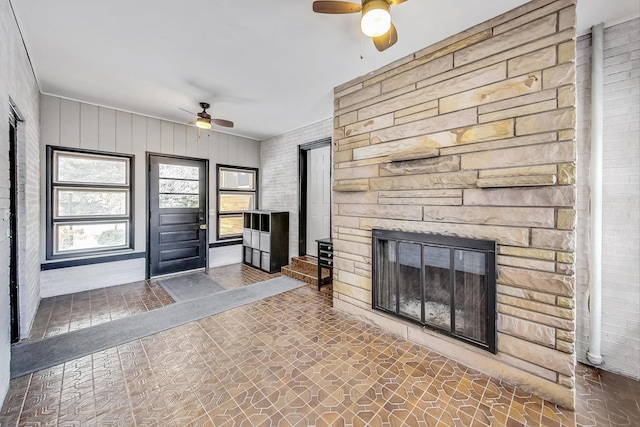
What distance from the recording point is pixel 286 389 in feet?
6.57

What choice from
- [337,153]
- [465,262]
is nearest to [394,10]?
[337,153]

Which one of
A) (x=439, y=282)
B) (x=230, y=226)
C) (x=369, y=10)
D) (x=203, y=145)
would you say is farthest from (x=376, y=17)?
(x=230, y=226)

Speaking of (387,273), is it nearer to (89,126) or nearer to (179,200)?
(179,200)

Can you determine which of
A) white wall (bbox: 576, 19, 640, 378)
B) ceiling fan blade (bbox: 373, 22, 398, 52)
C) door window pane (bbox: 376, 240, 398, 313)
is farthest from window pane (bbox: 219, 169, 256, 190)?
white wall (bbox: 576, 19, 640, 378)

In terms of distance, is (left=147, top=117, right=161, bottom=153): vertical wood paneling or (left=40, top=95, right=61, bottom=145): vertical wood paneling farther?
(left=147, top=117, right=161, bottom=153): vertical wood paneling

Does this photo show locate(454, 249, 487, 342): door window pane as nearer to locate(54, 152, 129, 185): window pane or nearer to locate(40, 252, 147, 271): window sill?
locate(40, 252, 147, 271): window sill

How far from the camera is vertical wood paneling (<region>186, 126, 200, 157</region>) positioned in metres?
5.23

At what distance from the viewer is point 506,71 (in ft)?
6.91

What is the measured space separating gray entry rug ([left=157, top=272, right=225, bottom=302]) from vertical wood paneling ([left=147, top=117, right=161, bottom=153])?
8.06 feet

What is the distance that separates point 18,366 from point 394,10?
449 cm

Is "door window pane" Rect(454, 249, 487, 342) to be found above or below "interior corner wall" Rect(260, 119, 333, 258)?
below

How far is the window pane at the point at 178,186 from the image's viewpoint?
499cm

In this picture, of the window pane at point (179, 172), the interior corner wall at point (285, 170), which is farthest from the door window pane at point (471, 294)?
the window pane at point (179, 172)

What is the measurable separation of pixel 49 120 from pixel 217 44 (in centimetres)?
330
